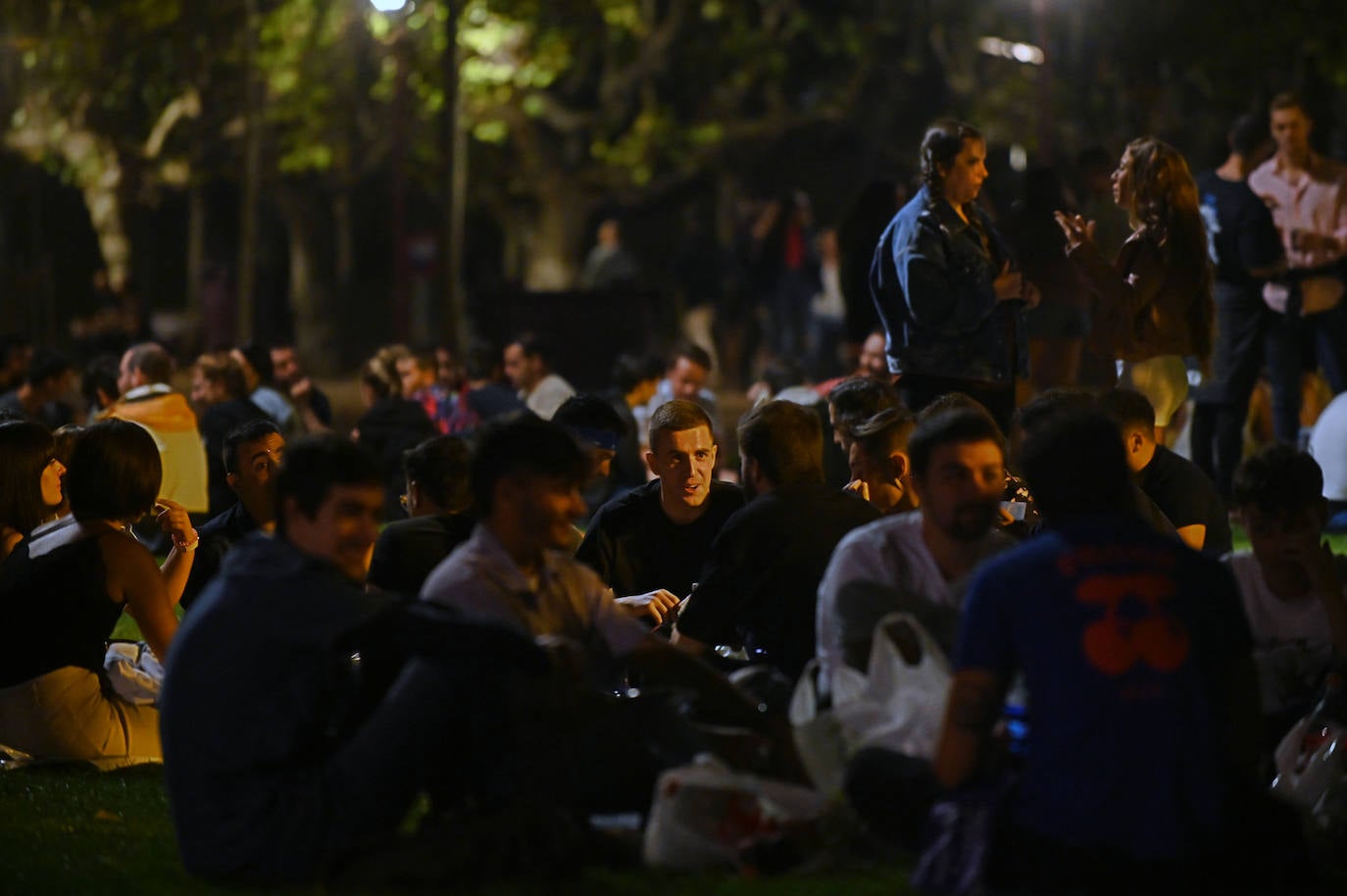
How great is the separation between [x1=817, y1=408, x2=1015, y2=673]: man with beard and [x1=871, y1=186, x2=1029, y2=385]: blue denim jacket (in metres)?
4.20

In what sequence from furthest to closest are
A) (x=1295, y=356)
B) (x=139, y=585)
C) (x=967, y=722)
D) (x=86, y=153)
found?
(x=86, y=153) < (x=1295, y=356) < (x=139, y=585) < (x=967, y=722)

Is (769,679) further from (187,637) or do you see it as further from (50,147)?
(50,147)

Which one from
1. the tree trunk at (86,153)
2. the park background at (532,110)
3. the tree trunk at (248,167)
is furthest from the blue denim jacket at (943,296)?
the tree trunk at (86,153)

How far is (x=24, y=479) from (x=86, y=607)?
3.60ft

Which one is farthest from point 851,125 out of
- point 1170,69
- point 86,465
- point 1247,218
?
point 86,465

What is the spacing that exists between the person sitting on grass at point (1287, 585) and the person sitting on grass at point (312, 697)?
2.37 m

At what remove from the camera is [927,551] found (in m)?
6.22

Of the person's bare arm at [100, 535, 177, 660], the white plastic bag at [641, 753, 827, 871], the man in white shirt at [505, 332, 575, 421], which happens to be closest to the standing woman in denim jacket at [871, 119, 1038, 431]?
the person's bare arm at [100, 535, 177, 660]

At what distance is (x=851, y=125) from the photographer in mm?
35000

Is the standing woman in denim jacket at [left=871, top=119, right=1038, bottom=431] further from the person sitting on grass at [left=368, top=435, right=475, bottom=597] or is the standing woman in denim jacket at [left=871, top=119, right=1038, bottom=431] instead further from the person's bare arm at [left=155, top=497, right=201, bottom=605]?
the person's bare arm at [left=155, top=497, right=201, bottom=605]

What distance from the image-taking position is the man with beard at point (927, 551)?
20.0ft

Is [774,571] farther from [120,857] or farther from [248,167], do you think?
[248,167]

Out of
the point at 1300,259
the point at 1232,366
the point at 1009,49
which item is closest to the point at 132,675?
the point at 1232,366

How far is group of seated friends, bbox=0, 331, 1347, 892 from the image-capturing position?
5.18 metres
